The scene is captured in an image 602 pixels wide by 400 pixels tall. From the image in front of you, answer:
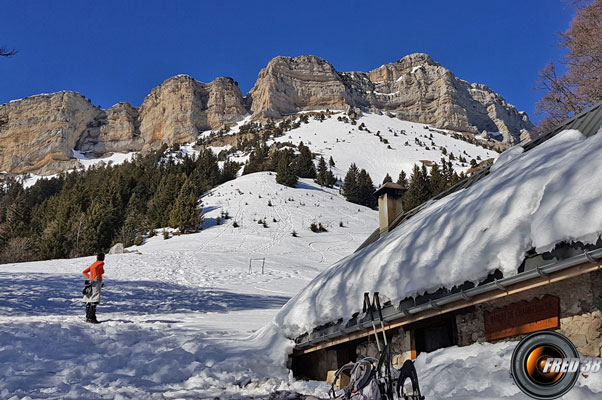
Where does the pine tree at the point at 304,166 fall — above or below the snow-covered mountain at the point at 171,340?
above

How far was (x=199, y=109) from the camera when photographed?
Answer: 117875 millimetres

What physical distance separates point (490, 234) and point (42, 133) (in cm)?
13357

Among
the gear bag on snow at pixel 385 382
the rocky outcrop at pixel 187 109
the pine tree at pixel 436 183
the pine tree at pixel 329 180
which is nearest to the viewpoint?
the gear bag on snow at pixel 385 382

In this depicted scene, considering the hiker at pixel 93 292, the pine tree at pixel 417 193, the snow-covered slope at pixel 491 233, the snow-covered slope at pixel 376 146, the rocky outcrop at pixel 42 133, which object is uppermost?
the rocky outcrop at pixel 42 133

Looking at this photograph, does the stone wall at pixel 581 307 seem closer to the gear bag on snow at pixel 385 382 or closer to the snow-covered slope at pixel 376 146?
the gear bag on snow at pixel 385 382

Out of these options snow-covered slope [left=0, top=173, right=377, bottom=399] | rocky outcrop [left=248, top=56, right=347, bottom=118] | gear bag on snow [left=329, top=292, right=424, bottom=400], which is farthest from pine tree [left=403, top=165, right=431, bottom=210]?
rocky outcrop [left=248, top=56, right=347, bottom=118]

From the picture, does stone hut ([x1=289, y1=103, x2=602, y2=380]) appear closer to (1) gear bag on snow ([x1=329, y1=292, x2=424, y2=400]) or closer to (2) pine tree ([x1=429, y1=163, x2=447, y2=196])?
(1) gear bag on snow ([x1=329, y1=292, x2=424, y2=400])

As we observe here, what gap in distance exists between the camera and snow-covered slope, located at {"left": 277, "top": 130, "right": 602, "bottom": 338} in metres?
2.82

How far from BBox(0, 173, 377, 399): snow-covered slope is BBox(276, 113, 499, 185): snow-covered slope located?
3760 centimetres

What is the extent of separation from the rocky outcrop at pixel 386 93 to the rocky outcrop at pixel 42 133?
5572 cm

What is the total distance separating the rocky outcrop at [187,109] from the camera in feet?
375

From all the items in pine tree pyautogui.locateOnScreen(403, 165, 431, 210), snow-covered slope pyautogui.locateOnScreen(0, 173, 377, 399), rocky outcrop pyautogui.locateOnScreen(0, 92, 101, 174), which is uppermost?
rocky outcrop pyautogui.locateOnScreen(0, 92, 101, 174)

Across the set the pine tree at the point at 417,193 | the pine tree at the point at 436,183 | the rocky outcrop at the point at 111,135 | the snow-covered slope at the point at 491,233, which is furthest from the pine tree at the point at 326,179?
the rocky outcrop at the point at 111,135

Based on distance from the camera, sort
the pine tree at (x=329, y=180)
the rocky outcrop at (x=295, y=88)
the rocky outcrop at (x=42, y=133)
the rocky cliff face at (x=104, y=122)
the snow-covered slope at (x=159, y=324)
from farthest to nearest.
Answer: the rocky outcrop at (x=295, y=88), the rocky cliff face at (x=104, y=122), the rocky outcrop at (x=42, y=133), the pine tree at (x=329, y=180), the snow-covered slope at (x=159, y=324)
